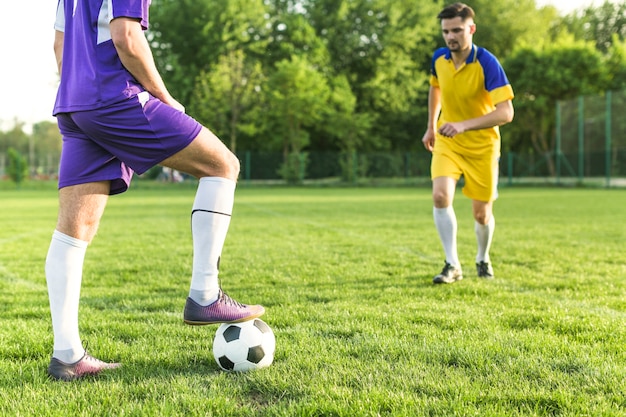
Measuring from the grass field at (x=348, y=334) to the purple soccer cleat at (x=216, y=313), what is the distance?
0.26 metres

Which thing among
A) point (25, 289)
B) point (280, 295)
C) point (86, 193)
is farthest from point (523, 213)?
point (86, 193)

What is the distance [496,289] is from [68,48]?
3639mm

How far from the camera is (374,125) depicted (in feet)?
143

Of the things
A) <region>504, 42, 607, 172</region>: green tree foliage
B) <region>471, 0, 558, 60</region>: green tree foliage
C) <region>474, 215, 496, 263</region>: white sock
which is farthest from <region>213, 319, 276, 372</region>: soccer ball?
<region>471, 0, 558, 60</region>: green tree foliage

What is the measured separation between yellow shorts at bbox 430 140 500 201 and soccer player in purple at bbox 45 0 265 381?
3.14 meters

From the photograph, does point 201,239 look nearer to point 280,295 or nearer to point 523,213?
point 280,295

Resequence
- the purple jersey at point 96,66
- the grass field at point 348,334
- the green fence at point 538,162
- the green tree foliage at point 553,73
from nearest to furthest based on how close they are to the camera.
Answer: the grass field at point 348,334
the purple jersey at point 96,66
the green fence at point 538,162
the green tree foliage at point 553,73

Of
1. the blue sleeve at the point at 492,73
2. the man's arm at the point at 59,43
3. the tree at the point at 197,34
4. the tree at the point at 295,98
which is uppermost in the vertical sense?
the tree at the point at 197,34

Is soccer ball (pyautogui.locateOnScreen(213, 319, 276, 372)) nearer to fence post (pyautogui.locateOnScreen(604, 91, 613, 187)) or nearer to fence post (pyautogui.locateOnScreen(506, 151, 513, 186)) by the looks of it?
fence post (pyautogui.locateOnScreen(604, 91, 613, 187))

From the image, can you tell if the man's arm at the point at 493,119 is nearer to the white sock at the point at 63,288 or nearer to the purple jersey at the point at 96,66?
the purple jersey at the point at 96,66

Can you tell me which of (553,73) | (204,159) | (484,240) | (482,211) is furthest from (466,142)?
(553,73)

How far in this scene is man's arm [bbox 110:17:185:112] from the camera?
2.47 meters

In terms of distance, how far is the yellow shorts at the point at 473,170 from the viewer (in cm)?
548

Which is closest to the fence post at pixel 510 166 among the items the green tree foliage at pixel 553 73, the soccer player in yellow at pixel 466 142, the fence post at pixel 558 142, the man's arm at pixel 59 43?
the fence post at pixel 558 142
